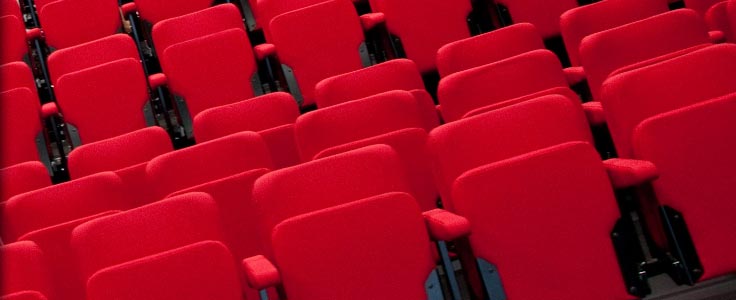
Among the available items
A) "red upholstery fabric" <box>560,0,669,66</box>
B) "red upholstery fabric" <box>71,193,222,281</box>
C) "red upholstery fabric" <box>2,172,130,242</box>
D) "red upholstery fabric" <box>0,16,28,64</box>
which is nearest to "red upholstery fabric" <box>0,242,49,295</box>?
"red upholstery fabric" <box>71,193,222,281</box>

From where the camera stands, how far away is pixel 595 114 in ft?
4.02

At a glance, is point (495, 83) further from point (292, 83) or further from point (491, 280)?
point (292, 83)

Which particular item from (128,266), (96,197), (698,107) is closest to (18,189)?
(96,197)

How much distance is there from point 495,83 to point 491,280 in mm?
378

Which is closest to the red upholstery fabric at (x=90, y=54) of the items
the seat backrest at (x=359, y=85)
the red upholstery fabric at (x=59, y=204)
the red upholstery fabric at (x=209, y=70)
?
the red upholstery fabric at (x=209, y=70)

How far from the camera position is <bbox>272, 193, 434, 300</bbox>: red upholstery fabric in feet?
3.15

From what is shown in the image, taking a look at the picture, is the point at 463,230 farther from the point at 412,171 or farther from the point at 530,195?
the point at 412,171

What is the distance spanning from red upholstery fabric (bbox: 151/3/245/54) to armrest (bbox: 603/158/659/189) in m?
0.99

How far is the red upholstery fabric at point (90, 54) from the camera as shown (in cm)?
183

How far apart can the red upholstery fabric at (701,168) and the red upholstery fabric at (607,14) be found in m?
0.47

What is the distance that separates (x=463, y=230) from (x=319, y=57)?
2.78 feet

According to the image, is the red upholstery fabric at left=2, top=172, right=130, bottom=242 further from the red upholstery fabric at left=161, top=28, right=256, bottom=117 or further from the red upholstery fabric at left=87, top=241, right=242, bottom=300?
the red upholstery fabric at left=161, top=28, right=256, bottom=117

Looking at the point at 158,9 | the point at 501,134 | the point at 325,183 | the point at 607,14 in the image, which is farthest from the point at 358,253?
the point at 158,9

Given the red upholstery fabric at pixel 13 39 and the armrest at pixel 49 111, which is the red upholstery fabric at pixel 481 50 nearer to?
the armrest at pixel 49 111
